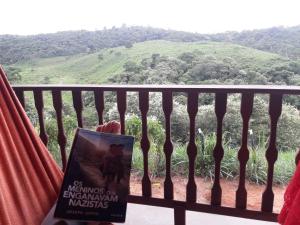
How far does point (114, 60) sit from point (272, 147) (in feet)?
14.1

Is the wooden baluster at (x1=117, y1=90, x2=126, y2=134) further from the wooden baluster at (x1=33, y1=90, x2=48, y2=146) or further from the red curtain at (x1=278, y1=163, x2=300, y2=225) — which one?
the red curtain at (x1=278, y1=163, x2=300, y2=225)

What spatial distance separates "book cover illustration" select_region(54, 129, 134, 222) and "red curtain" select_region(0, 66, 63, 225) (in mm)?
114

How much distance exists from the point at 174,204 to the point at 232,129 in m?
2.29

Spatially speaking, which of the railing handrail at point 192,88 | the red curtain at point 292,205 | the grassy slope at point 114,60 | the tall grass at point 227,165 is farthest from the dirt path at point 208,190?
the grassy slope at point 114,60

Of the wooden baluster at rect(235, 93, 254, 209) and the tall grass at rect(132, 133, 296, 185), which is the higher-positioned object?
the wooden baluster at rect(235, 93, 254, 209)

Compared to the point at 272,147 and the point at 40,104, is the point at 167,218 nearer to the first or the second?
the point at 272,147

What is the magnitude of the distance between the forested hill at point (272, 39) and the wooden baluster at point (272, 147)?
11.1 ft

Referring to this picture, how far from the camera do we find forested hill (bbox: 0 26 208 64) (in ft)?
14.2

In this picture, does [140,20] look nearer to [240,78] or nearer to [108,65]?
[108,65]

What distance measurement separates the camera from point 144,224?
2117 millimetres

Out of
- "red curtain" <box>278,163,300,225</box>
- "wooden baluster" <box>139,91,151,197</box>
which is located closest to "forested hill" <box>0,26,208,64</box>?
"wooden baluster" <box>139,91,151,197</box>

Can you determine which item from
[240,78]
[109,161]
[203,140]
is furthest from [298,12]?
[109,161]

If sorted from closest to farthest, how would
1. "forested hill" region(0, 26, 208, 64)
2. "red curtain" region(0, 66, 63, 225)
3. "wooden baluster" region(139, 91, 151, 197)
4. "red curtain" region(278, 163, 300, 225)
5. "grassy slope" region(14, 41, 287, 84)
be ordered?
"red curtain" region(278, 163, 300, 225) → "red curtain" region(0, 66, 63, 225) → "wooden baluster" region(139, 91, 151, 197) → "forested hill" region(0, 26, 208, 64) → "grassy slope" region(14, 41, 287, 84)

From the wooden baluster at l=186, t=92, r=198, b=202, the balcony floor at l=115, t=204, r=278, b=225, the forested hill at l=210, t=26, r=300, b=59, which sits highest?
the forested hill at l=210, t=26, r=300, b=59
